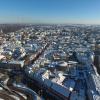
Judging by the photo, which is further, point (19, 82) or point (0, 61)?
point (0, 61)

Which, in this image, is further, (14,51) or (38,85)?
(14,51)

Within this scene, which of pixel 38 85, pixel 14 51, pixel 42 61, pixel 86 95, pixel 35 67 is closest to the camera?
pixel 86 95

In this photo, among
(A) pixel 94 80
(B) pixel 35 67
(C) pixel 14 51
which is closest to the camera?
(A) pixel 94 80

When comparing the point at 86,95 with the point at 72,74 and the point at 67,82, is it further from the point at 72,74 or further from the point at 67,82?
the point at 72,74

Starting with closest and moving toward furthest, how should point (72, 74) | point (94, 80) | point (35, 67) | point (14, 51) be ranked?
point (94, 80) < point (72, 74) < point (35, 67) < point (14, 51)

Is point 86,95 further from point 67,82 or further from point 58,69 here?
point 58,69

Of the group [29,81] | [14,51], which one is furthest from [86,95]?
[14,51]

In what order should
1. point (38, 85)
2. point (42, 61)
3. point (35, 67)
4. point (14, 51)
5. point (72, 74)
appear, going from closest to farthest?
point (38, 85), point (72, 74), point (35, 67), point (42, 61), point (14, 51)

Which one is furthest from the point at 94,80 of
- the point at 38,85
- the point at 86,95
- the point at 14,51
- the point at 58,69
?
the point at 14,51

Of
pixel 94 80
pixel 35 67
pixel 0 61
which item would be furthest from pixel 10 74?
pixel 94 80
